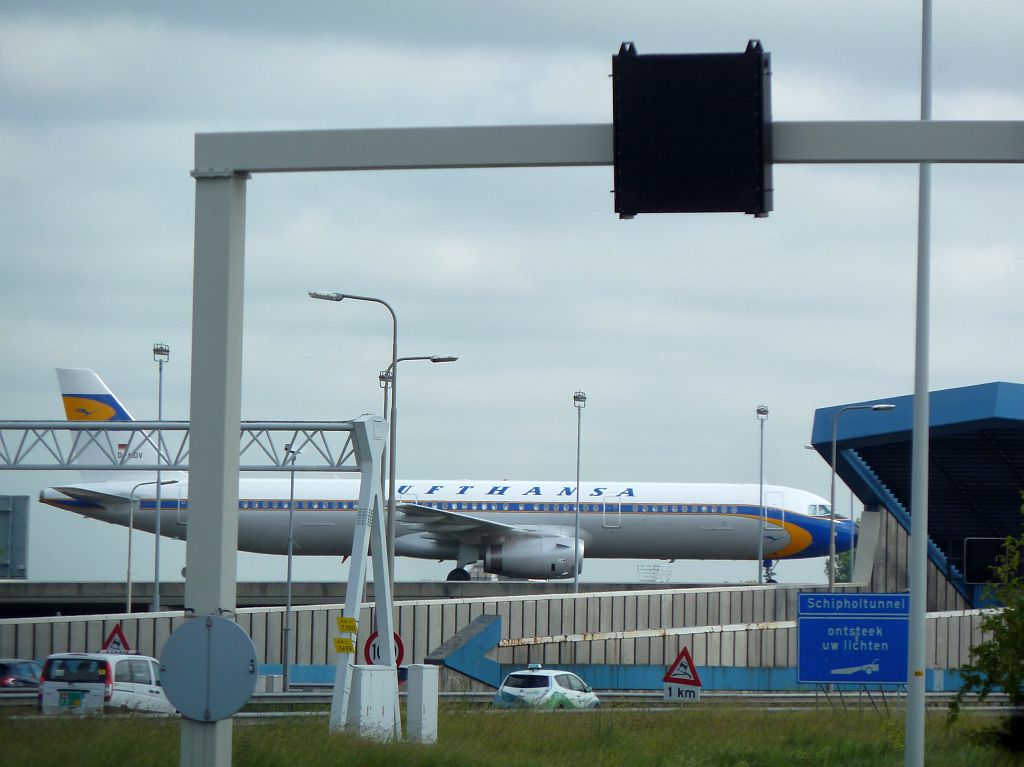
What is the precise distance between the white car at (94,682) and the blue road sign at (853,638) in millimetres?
10347

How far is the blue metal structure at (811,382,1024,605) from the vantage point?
40.5m

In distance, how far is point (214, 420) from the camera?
9.03m

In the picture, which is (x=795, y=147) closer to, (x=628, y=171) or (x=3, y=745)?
(x=628, y=171)

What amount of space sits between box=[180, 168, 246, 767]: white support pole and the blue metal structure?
33407 millimetres

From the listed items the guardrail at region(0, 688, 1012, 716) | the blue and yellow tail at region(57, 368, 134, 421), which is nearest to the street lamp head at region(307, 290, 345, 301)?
the guardrail at region(0, 688, 1012, 716)

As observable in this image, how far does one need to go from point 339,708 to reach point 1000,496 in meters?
31.8

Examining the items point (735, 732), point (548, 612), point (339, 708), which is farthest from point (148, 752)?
point (548, 612)

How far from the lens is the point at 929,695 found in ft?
117

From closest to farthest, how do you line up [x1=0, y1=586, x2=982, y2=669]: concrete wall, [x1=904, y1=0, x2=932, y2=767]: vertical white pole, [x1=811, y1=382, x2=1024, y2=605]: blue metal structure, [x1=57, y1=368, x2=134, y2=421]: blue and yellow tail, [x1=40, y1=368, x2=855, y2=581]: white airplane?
[x1=904, y1=0, x2=932, y2=767]: vertical white pole, [x1=0, y1=586, x2=982, y2=669]: concrete wall, [x1=811, y1=382, x2=1024, y2=605]: blue metal structure, [x1=40, y1=368, x2=855, y2=581]: white airplane, [x1=57, y1=368, x2=134, y2=421]: blue and yellow tail

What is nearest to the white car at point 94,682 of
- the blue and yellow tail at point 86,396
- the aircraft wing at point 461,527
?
the aircraft wing at point 461,527

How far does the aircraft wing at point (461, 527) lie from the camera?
162 feet

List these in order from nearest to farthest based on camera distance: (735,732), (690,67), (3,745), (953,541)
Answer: (690,67) < (3,745) < (735,732) < (953,541)

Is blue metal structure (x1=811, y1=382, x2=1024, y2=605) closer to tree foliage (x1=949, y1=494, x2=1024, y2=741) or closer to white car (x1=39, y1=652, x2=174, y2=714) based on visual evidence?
tree foliage (x1=949, y1=494, x2=1024, y2=741)

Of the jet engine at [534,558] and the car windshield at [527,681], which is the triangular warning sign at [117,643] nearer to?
the car windshield at [527,681]
